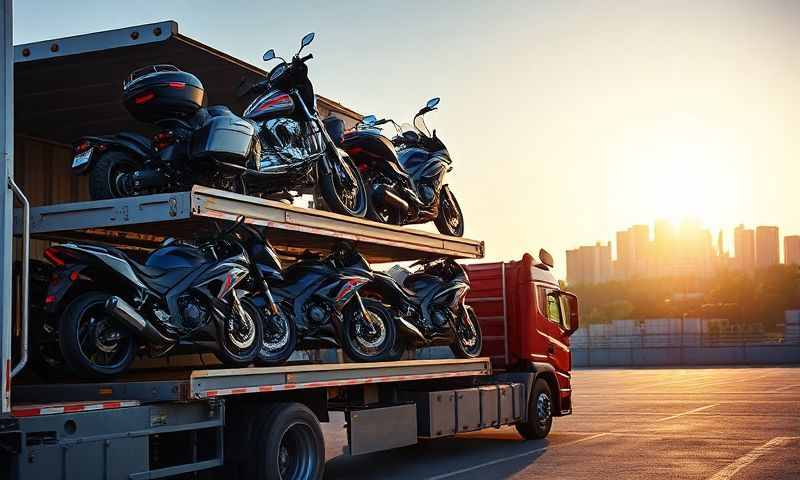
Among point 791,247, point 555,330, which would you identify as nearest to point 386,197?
point 555,330

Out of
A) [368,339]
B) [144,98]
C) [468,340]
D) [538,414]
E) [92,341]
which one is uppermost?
[144,98]

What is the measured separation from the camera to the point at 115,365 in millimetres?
7898

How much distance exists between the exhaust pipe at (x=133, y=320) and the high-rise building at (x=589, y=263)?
447ft

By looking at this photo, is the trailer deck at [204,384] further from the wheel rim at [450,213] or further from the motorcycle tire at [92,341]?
the wheel rim at [450,213]

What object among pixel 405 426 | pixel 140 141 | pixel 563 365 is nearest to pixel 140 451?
pixel 140 141

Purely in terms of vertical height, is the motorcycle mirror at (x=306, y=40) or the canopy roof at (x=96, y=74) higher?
the motorcycle mirror at (x=306, y=40)

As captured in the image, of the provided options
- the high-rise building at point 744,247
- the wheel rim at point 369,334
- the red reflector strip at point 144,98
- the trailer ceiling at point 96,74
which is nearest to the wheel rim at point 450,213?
the wheel rim at point 369,334

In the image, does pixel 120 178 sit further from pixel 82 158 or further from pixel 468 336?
pixel 468 336

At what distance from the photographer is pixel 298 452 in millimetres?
9188

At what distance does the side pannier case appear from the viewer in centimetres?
886

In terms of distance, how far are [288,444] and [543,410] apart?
20.8 ft

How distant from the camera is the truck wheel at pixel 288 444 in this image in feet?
27.9

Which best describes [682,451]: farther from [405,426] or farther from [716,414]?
[716,414]

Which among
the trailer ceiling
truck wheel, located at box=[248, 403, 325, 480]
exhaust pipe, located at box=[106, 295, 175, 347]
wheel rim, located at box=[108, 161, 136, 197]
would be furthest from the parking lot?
the trailer ceiling
